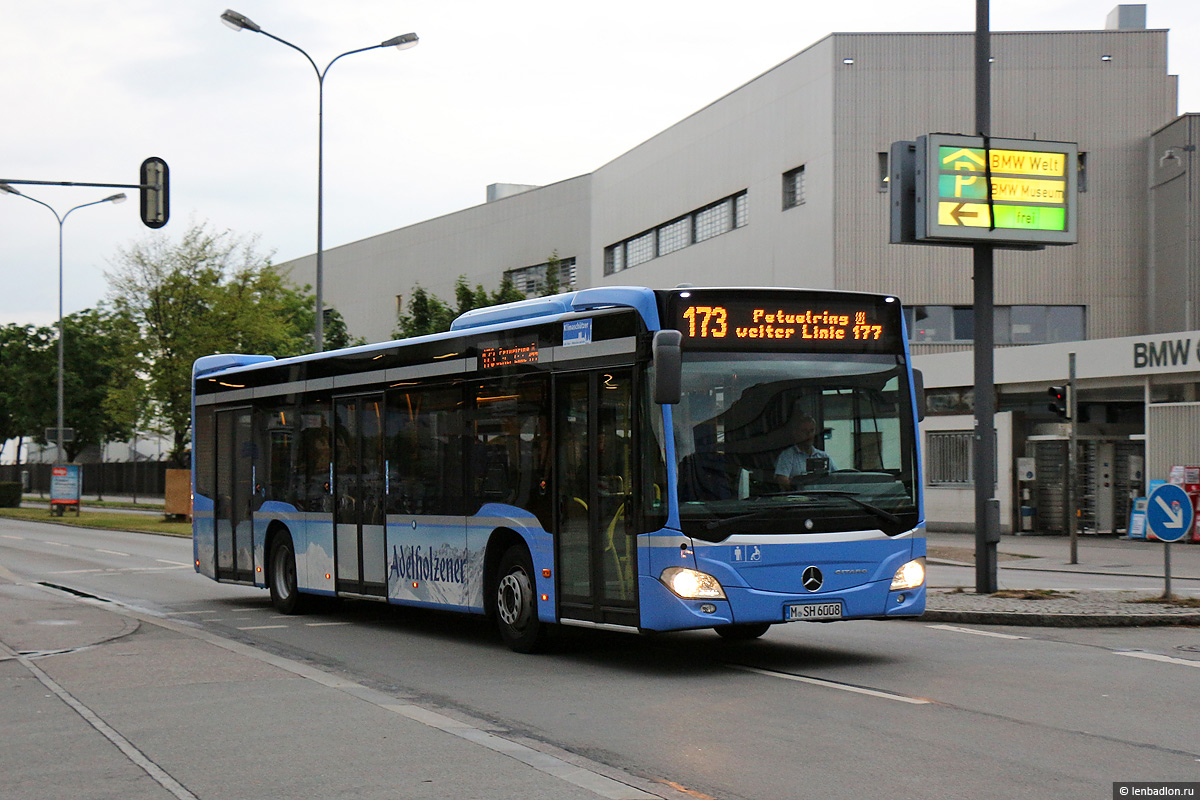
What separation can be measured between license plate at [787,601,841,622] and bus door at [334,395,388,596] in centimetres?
499

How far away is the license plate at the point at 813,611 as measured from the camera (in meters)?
10.2

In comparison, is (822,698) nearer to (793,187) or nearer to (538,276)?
(793,187)

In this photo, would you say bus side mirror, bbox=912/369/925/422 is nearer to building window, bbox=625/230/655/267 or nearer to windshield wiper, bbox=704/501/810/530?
windshield wiper, bbox=704/501/810/530

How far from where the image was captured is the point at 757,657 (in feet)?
36.9

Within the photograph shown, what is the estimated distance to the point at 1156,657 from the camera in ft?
36.1

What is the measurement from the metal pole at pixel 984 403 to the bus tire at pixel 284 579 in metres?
7.81

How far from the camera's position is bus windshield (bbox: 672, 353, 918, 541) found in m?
10.0

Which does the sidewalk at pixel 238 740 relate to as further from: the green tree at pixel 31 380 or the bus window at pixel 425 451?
the green tree at pixel 31 380

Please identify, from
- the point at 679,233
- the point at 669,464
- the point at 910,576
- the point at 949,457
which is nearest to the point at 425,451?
the point at 669,464

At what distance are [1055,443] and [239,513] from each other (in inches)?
834

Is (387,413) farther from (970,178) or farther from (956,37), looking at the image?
(956,37)

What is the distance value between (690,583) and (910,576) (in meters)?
1.90

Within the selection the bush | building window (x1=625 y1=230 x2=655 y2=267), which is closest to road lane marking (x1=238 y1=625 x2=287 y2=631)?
building window (x1=625 y1=230 x2=655 y2=267)

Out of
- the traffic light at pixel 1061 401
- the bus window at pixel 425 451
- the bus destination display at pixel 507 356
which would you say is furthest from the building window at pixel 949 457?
the bus destination display at pixel 507 356
